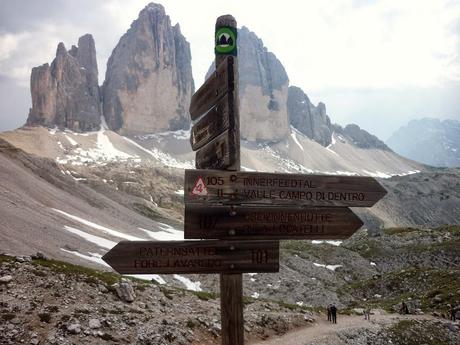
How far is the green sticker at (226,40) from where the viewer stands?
614cm

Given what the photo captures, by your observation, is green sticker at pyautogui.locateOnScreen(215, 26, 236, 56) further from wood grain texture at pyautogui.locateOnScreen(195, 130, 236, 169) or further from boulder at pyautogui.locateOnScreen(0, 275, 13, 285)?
boulder at pyautogui.locateOnScreen(0, 275, 13, 285)

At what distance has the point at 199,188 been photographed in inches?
223

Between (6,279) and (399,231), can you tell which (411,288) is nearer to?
(399,231)

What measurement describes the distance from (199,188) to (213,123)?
4.07 ft

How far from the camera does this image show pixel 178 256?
18.9ft

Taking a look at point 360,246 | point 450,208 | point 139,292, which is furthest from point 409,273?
point 450,208

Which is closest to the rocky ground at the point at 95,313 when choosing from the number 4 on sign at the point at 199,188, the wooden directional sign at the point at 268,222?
the wooden directional sign at the point at 268,222

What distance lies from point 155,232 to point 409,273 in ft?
155

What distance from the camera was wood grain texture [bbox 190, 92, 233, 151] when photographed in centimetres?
596

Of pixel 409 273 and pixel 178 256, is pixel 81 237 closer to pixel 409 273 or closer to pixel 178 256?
pixel 409 273

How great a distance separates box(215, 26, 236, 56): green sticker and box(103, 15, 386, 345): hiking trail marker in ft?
0.05

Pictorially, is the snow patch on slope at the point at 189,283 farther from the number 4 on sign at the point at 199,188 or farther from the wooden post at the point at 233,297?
the number 4 on sign at the point at 199,188

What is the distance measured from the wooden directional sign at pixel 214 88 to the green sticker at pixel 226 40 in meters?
0.26

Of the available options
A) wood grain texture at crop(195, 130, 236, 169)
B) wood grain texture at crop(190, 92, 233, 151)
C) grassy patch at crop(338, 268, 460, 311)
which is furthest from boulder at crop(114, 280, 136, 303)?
grassy patch at crop(338, 268, 460, 311)
